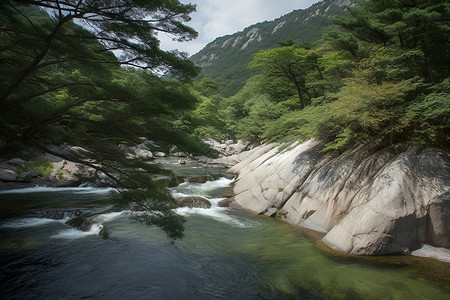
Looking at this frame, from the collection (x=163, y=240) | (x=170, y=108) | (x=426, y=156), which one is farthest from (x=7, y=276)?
(x=426, y=156)

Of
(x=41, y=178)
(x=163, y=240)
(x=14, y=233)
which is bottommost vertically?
(x=163, y=240)

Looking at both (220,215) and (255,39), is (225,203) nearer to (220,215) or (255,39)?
(220,215)

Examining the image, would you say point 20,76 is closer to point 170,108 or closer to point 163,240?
point 170,108

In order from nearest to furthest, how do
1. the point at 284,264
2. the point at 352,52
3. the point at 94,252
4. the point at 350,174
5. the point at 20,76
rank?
the point at 20,76 < the point at 284,264 < the point at 94,252 < the point at 350,174 < the point at 352,52

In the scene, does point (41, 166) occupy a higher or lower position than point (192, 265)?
higher

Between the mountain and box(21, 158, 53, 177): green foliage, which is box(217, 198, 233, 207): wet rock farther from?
the mountain

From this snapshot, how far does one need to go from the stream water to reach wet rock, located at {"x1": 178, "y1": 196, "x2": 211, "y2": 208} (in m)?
1.71

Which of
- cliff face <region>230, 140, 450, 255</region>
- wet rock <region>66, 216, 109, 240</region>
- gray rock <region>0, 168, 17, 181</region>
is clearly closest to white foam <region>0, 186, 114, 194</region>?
gray rock <region>0, 168, 17, 181</region>

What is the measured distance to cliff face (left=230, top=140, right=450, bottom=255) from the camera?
6.16m

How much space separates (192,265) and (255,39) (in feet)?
488

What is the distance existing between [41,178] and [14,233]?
22.3 feet

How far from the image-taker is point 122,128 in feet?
17.8

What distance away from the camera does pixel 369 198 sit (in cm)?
691

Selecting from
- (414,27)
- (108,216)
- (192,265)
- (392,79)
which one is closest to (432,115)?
(392,79)
